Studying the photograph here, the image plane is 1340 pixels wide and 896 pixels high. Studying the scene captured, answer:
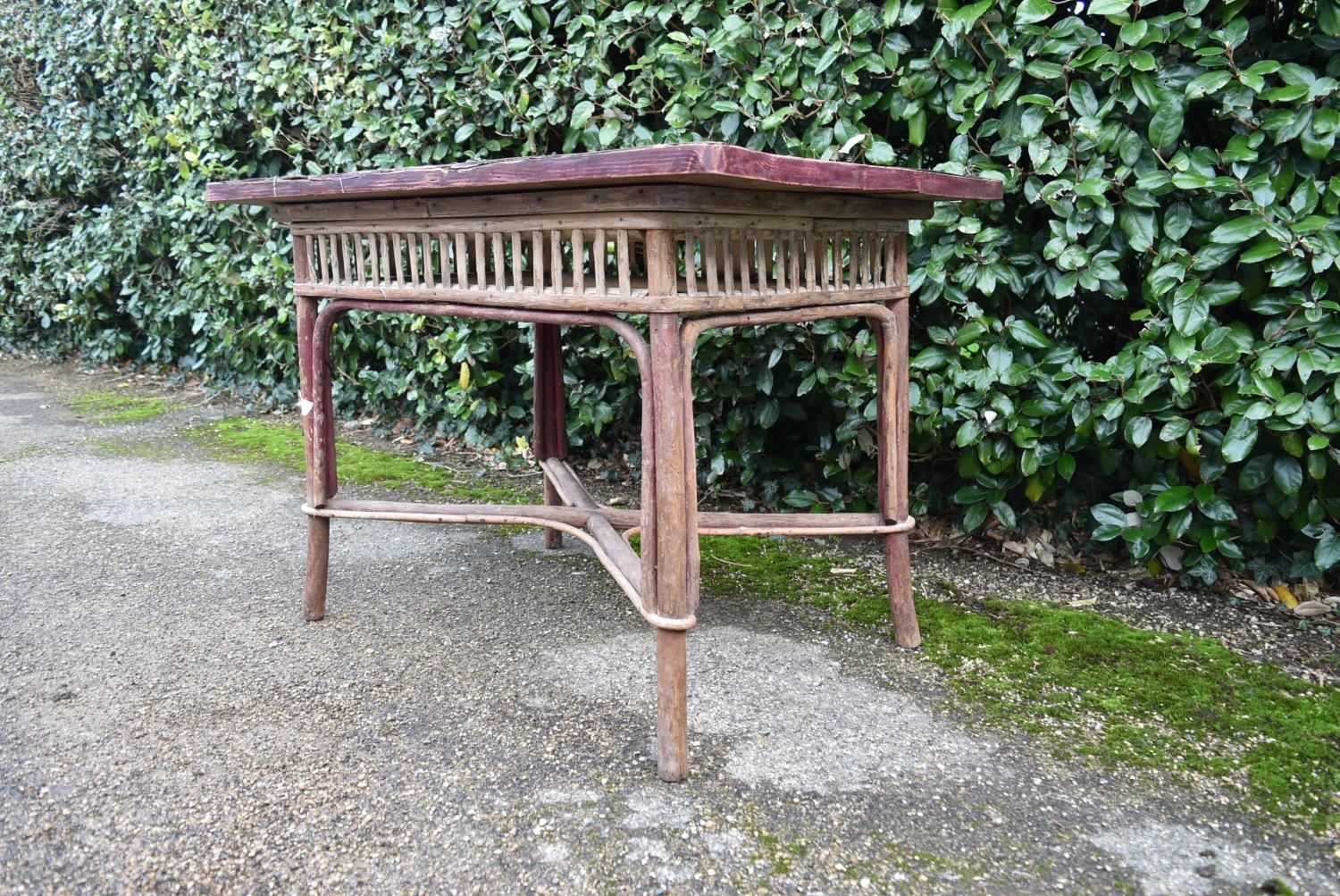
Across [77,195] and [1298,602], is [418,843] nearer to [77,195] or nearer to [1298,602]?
[1298,602]

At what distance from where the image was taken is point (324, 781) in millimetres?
1887

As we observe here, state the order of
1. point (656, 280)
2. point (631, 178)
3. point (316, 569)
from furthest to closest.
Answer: point (316, 569) → point (656, 280) → point (631, 178)

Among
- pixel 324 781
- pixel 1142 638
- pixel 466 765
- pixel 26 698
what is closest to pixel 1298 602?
pixel 1142 638

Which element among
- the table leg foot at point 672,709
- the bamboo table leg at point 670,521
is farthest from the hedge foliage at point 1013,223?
the table leg foot at point 672,709

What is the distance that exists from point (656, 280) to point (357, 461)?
2803 millimetres

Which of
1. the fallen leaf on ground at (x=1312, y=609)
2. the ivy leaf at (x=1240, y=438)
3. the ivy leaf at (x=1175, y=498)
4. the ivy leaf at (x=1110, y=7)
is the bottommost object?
the fallen leaf on ground at (x=1312, y=609)

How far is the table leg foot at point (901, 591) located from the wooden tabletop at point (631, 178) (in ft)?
2.58

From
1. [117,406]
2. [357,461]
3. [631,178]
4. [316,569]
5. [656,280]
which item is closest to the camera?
[631,178]

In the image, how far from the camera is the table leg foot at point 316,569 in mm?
2623

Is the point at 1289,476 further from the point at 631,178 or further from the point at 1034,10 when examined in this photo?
the point at 631,178

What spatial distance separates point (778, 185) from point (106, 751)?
5.46 ft

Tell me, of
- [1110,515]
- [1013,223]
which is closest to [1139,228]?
[1013,223]

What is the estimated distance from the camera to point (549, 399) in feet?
9.95

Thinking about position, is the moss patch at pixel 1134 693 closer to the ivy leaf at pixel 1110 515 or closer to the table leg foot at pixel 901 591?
the table leg foot at pixel 901 591
